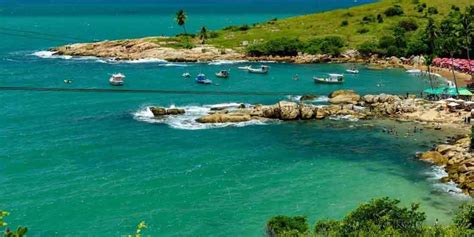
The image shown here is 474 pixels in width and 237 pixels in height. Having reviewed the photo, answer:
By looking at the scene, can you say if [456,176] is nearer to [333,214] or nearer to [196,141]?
[333,214]

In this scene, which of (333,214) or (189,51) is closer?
(333,214)

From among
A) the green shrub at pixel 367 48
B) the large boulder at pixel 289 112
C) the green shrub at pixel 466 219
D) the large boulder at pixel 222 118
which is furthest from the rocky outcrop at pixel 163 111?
the green shrub at pixel 367 48

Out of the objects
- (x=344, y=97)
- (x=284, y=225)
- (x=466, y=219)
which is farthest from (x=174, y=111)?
(x=466, y=219)

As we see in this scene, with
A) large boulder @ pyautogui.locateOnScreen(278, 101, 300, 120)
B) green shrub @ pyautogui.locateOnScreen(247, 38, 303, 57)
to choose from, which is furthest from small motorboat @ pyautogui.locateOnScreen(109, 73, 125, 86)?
green shrub @ pyautogui.locateOnScreen(247, 38, 303, 57)

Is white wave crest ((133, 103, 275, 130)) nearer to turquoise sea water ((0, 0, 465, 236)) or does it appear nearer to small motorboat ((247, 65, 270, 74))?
turquoise sea water ((0, 0, 465, 236))

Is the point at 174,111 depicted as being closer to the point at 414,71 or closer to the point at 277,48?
the point at 414,71

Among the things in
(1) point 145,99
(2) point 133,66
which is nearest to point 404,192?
(1) point 145,99
